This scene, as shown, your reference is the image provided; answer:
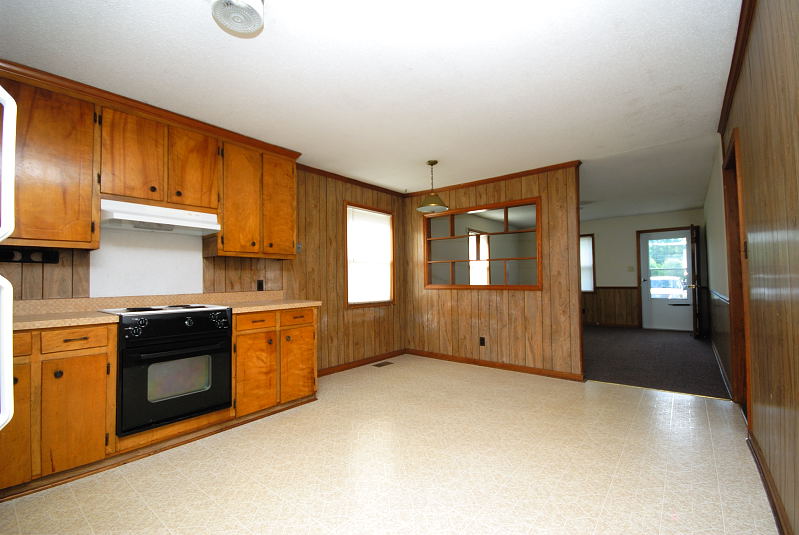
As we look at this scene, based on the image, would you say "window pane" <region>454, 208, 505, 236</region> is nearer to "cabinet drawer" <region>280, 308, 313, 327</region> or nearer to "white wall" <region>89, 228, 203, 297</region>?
"cabinet drawer" <region>280, 308, 313, 327</region>

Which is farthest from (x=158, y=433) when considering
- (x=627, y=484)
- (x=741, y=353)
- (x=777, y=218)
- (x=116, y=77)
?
(x=741, y=353)

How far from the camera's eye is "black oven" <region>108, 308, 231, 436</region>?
2469mm

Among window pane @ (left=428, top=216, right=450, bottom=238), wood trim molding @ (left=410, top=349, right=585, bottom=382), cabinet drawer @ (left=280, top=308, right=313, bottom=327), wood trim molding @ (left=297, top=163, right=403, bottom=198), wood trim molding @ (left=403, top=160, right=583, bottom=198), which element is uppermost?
wood trim molding @ (left=297, top=163, right=403, bottom=198)

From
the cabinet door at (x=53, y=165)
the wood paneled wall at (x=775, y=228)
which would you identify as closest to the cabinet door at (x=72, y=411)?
the cabinet door at (x=53, y=165)

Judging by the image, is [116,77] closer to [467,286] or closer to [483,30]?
[483,30]

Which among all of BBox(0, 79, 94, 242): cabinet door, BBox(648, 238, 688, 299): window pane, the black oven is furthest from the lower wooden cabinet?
BBox(648, 238, 688, 299): window pane

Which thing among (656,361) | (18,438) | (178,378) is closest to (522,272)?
(656,361)

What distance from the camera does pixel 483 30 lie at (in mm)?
2072

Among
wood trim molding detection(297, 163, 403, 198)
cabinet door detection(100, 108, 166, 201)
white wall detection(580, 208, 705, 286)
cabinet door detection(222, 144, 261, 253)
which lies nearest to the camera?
cabinet door detection(100, 108, 166, 201)

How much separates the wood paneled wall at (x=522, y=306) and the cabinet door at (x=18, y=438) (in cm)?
424

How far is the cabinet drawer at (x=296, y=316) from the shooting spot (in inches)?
133

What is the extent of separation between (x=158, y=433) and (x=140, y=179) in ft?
5.90

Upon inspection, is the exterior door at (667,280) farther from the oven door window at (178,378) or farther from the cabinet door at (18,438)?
the cabinet door at (18,438)

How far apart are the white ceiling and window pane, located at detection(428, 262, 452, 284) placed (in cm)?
228
